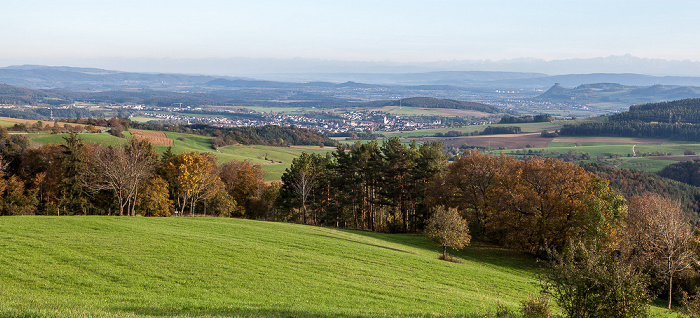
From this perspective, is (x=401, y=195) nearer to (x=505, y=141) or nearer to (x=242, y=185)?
(x=242, y=185)

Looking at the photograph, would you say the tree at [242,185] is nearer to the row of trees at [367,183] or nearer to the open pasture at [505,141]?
the row of trees at [367,183]

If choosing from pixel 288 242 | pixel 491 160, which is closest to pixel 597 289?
pixel 288 242

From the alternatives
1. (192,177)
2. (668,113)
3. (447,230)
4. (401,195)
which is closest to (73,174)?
(192,177)

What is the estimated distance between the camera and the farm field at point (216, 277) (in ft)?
47.1

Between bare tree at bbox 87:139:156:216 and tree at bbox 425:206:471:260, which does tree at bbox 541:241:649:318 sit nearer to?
tree at bbox 425:206:471:260

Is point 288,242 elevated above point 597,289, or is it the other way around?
point 597,289

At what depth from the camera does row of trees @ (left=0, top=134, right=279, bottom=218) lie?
49625 millimetres

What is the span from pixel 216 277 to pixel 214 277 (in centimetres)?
9

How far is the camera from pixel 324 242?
34625mm

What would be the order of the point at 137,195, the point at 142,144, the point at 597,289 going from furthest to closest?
1. the point at 142,144
2. the point at 137,195
3. the point at 597,289

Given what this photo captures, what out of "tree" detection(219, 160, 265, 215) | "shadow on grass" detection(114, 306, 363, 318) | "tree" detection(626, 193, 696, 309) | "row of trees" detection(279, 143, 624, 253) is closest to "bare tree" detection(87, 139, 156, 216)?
"tree" detection(219, 160, 265, 215)

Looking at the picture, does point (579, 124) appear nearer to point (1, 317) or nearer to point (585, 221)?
point (585, 221)

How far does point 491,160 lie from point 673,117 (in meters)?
177

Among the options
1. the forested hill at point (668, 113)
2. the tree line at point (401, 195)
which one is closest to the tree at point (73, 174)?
the tree line at point (401, 195)
